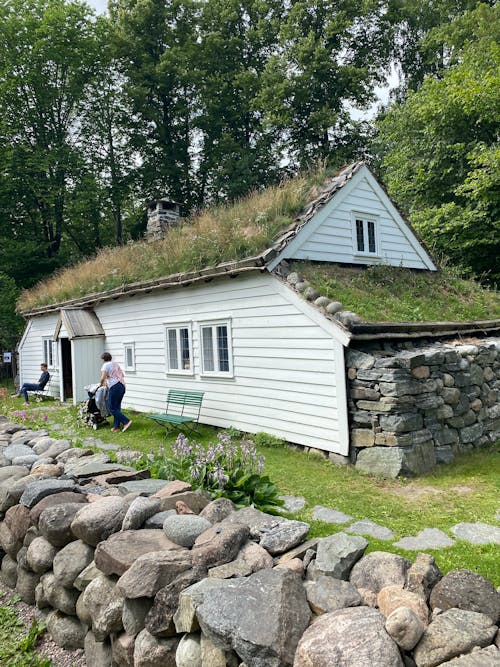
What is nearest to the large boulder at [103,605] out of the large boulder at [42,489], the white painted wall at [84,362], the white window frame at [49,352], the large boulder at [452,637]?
the large boulder at [42,489]

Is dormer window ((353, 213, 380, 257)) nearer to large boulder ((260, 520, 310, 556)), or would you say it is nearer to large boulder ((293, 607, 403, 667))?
large boulder ((260, 520, 310, 556))

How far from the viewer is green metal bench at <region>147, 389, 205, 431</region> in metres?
10.3

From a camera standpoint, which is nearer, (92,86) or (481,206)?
(481,206)

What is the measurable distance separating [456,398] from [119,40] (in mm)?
31739

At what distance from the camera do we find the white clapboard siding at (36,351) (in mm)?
18156

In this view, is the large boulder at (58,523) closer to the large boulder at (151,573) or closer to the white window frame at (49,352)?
the large boulder at (151,573)

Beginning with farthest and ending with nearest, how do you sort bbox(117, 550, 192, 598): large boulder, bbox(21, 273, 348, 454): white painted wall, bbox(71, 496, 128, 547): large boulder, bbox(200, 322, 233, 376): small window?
1. bbox(200, 322, 233, 376): small window
2. bbox(21, 273, 348, 454): white painted wall
3. bbox(71, 496, 128, 547): large boulder
4. bbox(117, 550, 192, 598): large boulder

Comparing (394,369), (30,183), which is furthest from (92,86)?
(394,369)

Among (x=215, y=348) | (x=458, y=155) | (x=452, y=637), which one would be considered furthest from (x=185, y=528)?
(x=458, y=155)

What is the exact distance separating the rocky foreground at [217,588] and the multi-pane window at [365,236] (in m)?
8.21

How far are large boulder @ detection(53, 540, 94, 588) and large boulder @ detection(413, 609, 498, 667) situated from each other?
2850 millimetres

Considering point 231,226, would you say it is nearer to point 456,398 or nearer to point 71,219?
point 456,398

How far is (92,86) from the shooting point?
31172 mm

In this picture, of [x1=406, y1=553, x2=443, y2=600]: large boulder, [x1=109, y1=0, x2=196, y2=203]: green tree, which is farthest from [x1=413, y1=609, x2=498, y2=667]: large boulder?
[x1=109, y1=0, x2=196, y2=203]: green tree
